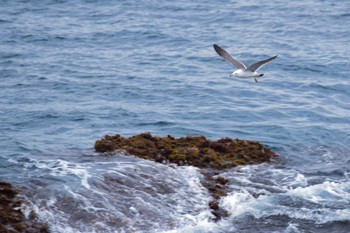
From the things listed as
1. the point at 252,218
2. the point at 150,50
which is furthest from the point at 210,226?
the point at 150,50

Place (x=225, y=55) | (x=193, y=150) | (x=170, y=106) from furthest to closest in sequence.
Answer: (x=170, y=106), (x=225, y=55), (x=193, y=150)

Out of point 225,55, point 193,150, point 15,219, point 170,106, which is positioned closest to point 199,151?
point 193,150

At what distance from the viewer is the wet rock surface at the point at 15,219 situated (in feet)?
43.1

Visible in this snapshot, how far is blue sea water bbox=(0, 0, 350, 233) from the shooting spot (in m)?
14.5

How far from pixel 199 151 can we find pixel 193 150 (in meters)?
0.16

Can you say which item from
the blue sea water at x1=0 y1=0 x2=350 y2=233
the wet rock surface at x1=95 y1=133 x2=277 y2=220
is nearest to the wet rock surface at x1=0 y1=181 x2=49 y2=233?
the blue sea water at x1=0 y1=0 x2=350 y2=233

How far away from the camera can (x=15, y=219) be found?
13.3 m

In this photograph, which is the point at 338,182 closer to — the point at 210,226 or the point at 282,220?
the point at 282,220

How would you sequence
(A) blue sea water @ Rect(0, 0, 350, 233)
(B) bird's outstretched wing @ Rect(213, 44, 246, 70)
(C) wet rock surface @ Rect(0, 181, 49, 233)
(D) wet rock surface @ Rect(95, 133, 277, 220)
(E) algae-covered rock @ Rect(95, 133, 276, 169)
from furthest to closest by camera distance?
1. (B) bird's outstretched wing @ Rect(213, 44, 246, 70)
2. (E) algae-covered rock @ Rect(95, 133, 276, 169)
3. (D) wet rock surface @ Rect(95, 133, 277, 220)
4. (A) blue sea water @ Rect(0, 0, 350, 233)
5. (C) wet rock surface @ Rect(0, 181, 49, 233)

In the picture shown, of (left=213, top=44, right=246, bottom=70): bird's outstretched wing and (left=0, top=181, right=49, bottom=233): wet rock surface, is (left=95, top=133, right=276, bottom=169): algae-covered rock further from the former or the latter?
(left=0, top=181, right=49, bottom=233): wet rock surface

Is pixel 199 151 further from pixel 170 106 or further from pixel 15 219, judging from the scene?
pixel 170 106

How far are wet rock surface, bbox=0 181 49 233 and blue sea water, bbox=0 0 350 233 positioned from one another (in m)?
0.28

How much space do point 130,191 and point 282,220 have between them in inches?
111

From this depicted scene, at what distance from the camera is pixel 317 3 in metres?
37.3
